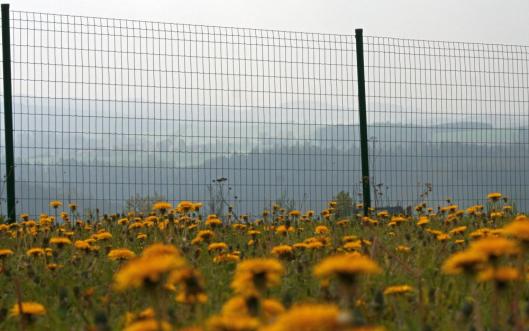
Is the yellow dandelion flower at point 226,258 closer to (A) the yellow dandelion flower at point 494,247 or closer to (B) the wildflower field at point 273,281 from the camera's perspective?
(B) the wildflower field at point 273,281

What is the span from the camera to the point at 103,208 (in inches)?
285

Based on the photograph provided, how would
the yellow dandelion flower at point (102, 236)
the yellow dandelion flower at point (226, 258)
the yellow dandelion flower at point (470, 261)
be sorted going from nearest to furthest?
the yellow dandelion flower at point (470, 261), the yellow dandelion flower at point (226, 258), the yellow dandelion flower at point (102, 236)

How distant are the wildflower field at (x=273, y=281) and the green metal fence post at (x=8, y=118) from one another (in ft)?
6.32

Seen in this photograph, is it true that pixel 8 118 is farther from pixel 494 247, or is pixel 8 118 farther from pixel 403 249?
pixel 494 247

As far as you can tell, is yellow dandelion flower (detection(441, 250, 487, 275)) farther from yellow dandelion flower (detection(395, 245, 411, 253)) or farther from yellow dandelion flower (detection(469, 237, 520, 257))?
yellow dandelion flower (detection(395, 245, 411, 253))

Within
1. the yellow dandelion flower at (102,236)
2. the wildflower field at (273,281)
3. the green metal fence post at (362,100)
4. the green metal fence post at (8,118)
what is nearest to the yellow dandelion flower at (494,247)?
the wildflower field at (273,281)

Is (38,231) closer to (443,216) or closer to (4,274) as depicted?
(4,274)

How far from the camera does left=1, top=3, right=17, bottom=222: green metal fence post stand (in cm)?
718

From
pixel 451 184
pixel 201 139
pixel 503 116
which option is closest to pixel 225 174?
pixel 201 139

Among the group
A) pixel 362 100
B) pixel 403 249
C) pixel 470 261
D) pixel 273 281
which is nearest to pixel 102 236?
pixel 403 249

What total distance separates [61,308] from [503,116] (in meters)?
7.27

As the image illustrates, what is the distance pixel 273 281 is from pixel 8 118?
6.15 meters

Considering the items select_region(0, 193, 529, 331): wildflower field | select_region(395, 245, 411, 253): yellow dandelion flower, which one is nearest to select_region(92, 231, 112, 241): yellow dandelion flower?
select_region(0, 193, 529, 331): wildflower field

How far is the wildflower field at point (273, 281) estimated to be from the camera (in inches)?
52.8
